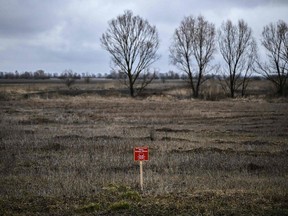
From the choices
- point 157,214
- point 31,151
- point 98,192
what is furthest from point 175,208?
point 31,151

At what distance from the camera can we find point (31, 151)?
47.7ft

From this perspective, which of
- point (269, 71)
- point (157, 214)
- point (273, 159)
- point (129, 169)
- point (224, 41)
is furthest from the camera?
point (224, 41)

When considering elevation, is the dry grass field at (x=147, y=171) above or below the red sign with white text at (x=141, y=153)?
below

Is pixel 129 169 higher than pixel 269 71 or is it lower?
lower

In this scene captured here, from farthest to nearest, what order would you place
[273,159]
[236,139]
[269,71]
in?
[269,71], [236,139], [273,159]

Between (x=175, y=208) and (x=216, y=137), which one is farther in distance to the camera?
(x=216, y=137)

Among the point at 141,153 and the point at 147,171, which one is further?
the point at 147,171

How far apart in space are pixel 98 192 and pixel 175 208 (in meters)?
2.07

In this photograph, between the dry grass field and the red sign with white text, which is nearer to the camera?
the dry grass field

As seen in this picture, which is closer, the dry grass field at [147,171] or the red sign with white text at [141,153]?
the dry grass field at [147,171]

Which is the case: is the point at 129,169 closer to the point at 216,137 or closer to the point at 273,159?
the point at 273,159

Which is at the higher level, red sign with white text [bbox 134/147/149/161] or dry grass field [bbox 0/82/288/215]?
red sign with white text [bbox 134/147/149/161]

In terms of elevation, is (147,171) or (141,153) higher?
(141,153)

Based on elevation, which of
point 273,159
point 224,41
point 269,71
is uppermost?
point 224,41
